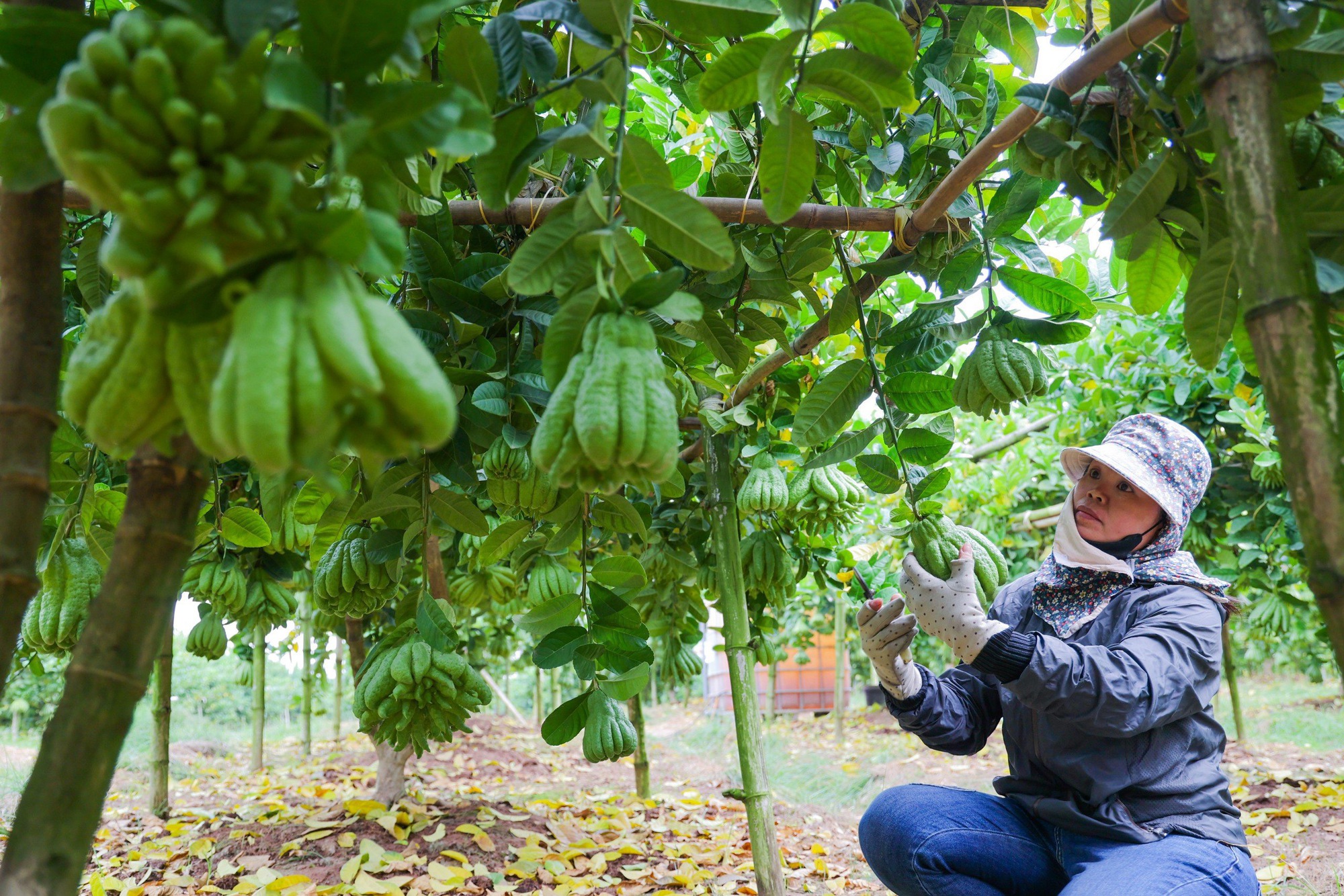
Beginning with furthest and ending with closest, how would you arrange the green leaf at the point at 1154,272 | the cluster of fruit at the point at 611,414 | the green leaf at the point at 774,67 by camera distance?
the green leaf at the point at 1154,272
the green leaf at the point at 774,67
the cluster of fruit at the point at 611,414

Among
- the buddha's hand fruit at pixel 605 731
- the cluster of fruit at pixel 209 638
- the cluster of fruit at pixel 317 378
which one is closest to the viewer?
the cluster of fruit at pixel 317 378

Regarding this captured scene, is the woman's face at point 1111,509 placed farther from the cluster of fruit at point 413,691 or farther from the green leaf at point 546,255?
the green leaf at point 546,255

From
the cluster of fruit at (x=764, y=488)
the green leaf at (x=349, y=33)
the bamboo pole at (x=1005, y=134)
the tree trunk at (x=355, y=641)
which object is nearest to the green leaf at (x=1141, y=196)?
the bamboo pole at (x=1005, y=134)

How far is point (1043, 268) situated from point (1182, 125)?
596 mm

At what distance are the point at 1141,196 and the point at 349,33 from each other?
944 millimetres

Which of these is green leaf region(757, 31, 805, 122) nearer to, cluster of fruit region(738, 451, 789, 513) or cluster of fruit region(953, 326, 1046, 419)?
cluster of fruit region(953, 326, 1046, 419)

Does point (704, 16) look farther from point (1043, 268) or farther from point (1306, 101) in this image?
point (1043, 268)

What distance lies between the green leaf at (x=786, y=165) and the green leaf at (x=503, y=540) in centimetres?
93

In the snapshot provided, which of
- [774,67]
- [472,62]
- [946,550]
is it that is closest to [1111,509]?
[946,550]

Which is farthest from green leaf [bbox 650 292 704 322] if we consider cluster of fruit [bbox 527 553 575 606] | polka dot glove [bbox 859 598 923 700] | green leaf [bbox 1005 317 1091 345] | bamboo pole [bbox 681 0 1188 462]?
cluster of fruit [bbox 527 553 575 606]

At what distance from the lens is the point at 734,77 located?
1.19m

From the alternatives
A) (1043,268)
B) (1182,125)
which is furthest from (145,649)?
(1043,268)

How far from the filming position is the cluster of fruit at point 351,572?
67.4 inches

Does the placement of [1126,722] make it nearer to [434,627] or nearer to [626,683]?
[626,683]
